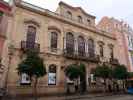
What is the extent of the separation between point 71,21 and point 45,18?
4376mm

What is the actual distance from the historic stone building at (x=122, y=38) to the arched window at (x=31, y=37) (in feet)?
54.8

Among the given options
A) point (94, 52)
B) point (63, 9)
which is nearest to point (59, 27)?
point (63, 9)

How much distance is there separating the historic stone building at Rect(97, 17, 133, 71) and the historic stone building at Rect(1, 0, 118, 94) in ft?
13.7

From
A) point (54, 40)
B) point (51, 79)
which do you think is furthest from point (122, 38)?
point (51, 79)

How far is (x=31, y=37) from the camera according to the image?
17141 mm

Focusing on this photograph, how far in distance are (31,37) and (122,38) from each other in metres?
18.9

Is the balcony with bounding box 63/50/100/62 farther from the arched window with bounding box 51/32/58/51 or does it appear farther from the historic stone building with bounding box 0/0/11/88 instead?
the historic stone building with bounding box 0/0/11/88

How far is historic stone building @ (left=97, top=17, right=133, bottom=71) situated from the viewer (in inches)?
1069

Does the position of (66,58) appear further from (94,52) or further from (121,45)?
(121,45)

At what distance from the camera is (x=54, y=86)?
→ 17.0m

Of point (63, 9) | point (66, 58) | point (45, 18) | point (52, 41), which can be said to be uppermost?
point (63, 9)

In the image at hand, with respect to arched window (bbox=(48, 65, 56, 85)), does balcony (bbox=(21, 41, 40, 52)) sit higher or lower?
higher

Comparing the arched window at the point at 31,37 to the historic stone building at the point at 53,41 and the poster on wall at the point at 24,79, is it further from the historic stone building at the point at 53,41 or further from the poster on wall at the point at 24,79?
the poster on wall at the point at 24,79

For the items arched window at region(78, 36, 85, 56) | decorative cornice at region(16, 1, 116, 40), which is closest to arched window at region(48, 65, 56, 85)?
arched window at region(78, 36, 85, 56)
